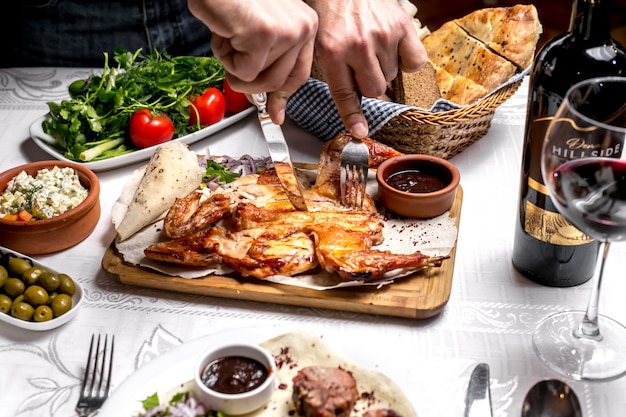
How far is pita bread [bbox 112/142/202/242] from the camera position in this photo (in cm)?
200

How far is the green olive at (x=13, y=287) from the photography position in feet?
5.68

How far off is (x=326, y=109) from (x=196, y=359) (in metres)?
1.09

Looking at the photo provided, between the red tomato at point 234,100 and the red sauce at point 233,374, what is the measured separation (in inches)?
52.9

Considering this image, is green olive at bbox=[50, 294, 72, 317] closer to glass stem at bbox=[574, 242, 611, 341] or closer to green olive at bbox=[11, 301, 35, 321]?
green olive at bbox=[11, 301, 35, 321]

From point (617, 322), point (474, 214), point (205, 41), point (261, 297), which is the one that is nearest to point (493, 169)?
point (474, 214)

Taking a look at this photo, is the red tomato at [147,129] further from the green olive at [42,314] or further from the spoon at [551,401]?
the spoon at [551,401]

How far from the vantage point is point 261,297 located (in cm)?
179

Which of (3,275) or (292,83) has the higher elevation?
(292,83)

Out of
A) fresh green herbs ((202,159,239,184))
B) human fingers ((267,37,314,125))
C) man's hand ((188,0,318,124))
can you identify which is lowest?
fresh green herbs ((202,159,239,184))

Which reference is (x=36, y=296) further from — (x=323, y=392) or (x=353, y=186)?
(x=353, y=186)

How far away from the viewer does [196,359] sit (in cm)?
153

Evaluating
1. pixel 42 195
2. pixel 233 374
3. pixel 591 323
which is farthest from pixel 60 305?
pixel 591 323

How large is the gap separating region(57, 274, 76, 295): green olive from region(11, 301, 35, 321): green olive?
0.28 ft

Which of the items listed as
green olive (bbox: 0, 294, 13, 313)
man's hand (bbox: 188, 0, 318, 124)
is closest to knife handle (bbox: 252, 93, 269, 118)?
man's hand (bbox: 188, 0, 318, 124)
